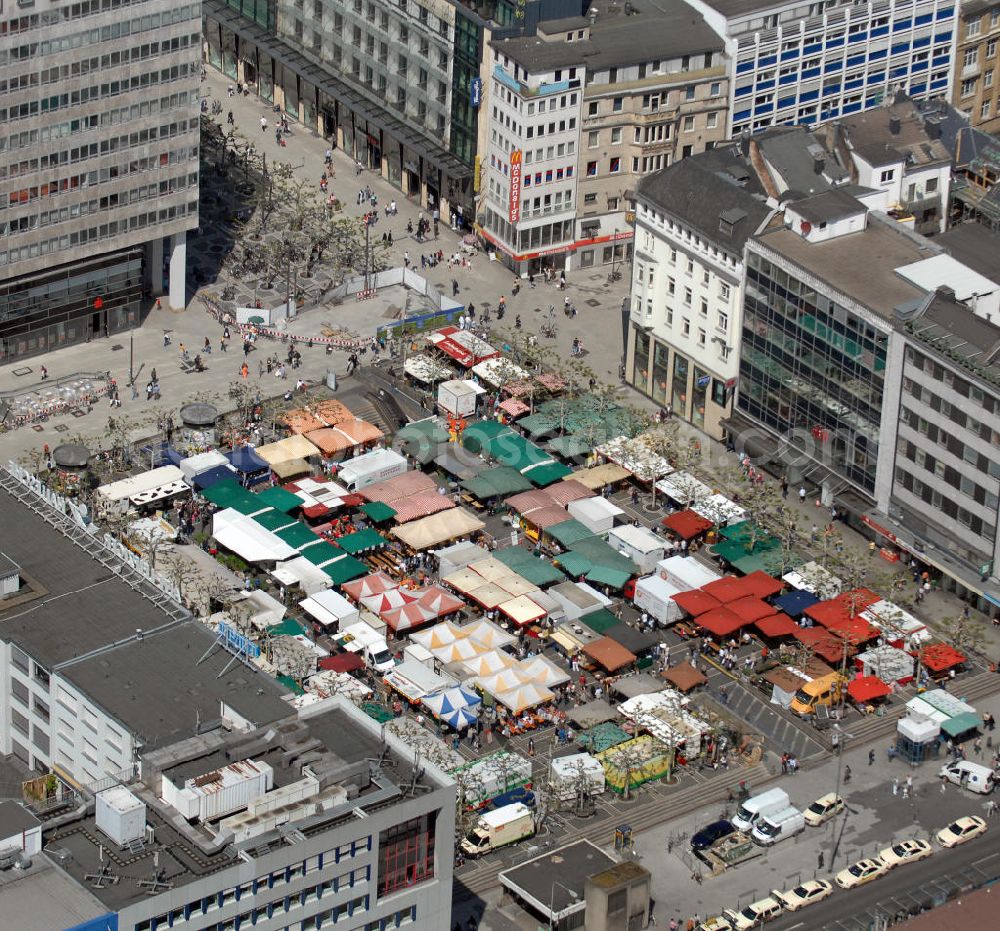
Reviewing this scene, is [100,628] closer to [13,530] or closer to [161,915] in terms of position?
[13,530]

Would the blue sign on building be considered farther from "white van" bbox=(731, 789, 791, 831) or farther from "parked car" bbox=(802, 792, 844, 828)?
"parked car" bbox=(802, 792, 844, 828)

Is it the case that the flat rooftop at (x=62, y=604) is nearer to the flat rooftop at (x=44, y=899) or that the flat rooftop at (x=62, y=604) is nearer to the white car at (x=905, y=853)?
the flat rooftop at (x=44, y=899)

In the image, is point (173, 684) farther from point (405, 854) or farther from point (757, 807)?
point (757, 807)

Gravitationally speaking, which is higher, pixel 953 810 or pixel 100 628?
pixel 100 628

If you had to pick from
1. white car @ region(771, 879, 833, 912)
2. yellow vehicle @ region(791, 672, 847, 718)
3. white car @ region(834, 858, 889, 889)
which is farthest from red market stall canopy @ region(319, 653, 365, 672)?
white car @ region(834, 858, 889, 889)

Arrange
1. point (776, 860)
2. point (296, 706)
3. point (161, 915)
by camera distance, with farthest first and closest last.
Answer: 1. point (776, 860)
2. point (296, 706)
3. point (161, 915)

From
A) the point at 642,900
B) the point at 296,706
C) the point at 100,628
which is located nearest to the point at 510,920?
the point at 642,900

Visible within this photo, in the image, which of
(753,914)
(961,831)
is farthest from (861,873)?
(961,831)
